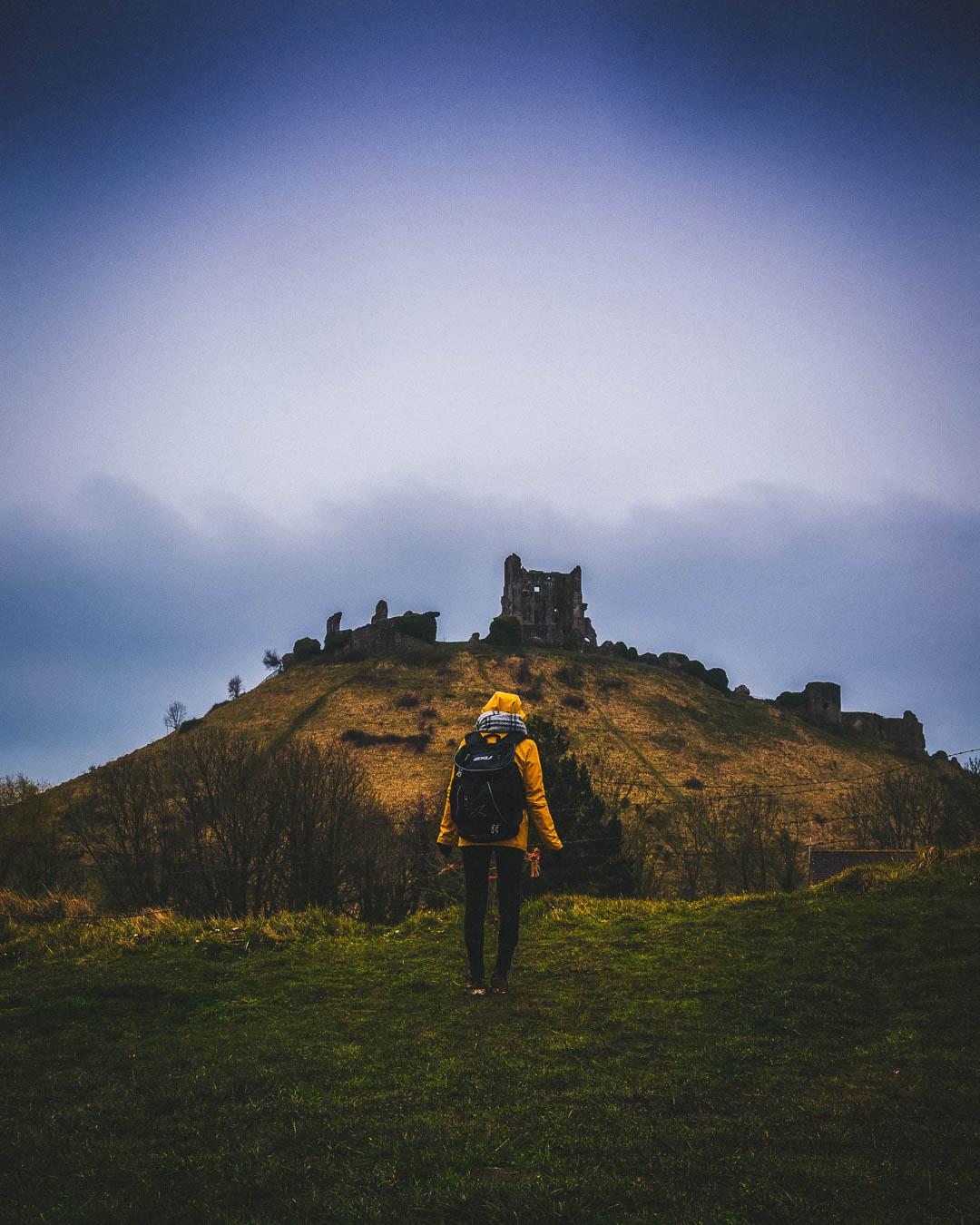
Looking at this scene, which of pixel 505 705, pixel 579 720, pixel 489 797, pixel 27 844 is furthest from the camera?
pixel 579 720

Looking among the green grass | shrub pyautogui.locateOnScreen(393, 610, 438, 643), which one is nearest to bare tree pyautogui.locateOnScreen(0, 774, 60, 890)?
the green grass

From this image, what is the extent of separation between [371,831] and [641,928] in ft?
94.2

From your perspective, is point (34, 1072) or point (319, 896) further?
point (319, 896)

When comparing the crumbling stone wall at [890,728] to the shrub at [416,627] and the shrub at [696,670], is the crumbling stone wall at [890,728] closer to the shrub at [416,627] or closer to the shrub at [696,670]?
the shrub at [696,670]

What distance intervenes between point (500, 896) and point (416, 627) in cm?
8680

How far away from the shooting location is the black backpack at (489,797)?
6730 millimetres

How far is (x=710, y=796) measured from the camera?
56.9m

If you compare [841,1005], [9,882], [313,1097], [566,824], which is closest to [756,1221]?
[313,1097]

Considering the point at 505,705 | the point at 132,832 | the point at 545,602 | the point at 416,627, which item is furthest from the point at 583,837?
the point at 545,602

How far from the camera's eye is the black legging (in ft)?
22.0

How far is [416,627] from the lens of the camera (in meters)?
93.4

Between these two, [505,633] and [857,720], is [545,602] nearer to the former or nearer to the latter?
[505,633]

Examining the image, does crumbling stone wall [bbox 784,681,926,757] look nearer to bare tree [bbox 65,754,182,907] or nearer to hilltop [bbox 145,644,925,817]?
hilltop [bbox 145,644,925,817]

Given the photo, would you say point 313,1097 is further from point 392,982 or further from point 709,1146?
point 392,982
